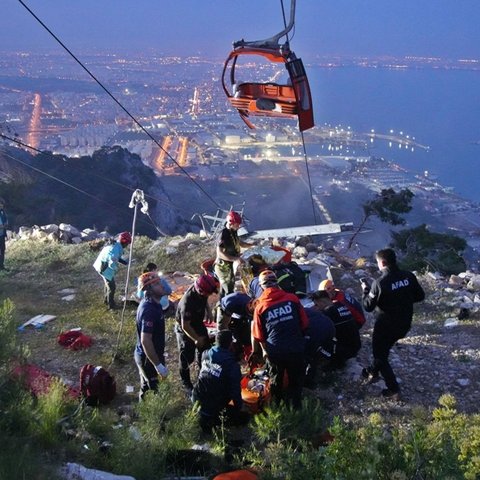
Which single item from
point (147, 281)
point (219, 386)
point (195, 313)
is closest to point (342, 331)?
point (195, 313)

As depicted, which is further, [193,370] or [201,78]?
[201,78]

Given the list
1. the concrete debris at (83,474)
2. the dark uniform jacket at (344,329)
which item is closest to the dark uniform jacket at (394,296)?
the dark uniform jacket at (344,329)

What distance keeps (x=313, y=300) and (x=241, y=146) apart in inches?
2895

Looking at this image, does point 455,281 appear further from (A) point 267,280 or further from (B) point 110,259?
(A) point 267,280

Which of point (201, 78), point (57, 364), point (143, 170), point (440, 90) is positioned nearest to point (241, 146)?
point (143, 170)

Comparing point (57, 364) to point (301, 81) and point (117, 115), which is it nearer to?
point (301, 81)

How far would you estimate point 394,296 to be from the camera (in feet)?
20.0

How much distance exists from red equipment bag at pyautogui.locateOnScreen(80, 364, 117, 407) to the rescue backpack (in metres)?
2.84

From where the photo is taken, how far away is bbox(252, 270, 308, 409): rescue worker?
5.69 metres

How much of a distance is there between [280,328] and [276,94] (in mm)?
3889

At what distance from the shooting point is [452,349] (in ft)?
26.2

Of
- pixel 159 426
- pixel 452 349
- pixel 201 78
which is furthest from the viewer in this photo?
pixel 201 78

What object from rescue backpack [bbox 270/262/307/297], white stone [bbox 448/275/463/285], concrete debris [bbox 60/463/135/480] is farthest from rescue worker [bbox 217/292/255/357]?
white stone [bbox 448/275/463/285]

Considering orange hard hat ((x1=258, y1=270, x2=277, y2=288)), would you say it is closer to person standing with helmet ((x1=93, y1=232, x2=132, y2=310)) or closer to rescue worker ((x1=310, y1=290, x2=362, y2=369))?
rescue worker ((x1=310, y1=290, x2=362, y2=369))
